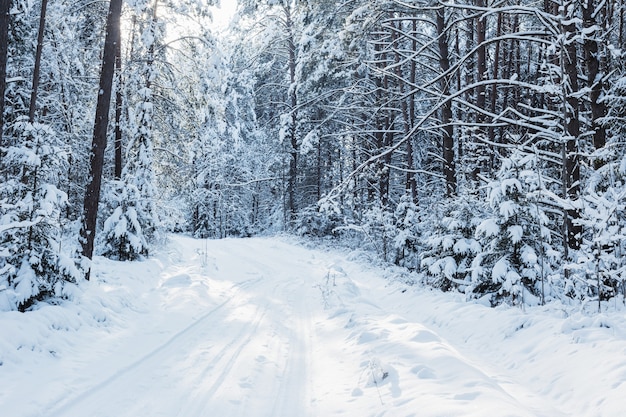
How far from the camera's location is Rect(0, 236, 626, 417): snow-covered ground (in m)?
4.49

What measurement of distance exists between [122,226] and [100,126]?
421 cm

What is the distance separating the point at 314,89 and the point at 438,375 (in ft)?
47.9

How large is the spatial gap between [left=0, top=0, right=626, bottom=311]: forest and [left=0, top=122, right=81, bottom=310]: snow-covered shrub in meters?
0.03

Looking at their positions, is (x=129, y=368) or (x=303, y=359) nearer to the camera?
(x=129, y=368)

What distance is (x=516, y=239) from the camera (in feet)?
26.7

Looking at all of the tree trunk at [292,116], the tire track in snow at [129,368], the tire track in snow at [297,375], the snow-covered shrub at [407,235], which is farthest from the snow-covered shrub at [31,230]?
the tree trunk at [292,116]

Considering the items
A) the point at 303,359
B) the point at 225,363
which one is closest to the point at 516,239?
the point at 303,359

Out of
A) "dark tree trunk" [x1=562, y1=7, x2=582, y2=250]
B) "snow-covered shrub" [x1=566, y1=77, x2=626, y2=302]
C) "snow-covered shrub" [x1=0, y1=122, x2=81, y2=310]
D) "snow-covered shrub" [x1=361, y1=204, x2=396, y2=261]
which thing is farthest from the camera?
"snow-covered shrub" [x1=361, y1=204, x2=396, y2=261]

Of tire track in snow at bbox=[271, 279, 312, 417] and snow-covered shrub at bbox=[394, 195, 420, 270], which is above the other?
snow-covered shrub at bbox=[394, 195, 420, 270]

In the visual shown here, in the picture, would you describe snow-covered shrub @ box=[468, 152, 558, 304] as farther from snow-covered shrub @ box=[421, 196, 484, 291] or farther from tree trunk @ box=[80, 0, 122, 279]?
tree trunk @ box=[80, 0, 122, 279]

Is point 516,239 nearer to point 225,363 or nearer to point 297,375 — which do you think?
point 297,375

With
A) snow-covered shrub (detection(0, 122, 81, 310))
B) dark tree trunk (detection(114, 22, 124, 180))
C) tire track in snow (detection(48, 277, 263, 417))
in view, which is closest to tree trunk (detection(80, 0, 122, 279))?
snow-covered shrub (detection(0, 122, 81, 310))

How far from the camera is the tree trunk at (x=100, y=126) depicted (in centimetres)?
999

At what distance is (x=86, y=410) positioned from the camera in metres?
4.46
